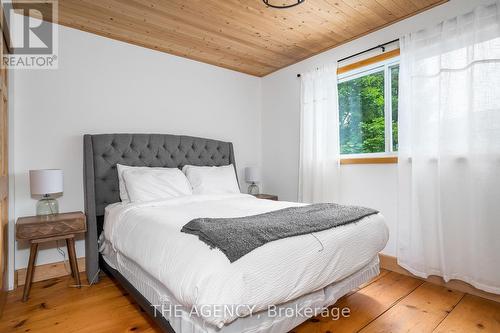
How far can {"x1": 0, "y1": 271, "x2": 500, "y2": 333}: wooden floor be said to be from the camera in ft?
5.85

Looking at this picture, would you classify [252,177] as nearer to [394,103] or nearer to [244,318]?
[394,103]

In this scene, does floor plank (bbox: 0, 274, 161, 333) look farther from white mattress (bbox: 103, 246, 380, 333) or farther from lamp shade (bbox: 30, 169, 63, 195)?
lamp shade (bbox: 30, 169, 63, 195)

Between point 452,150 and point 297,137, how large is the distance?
6.10 feet

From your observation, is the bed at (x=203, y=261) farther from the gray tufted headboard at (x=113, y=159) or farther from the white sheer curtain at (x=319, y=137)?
the white sheer curtain at (x=319, y=137)

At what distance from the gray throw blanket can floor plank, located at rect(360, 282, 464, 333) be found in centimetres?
70

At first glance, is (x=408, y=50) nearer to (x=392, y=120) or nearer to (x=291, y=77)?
(x=392, y=120)

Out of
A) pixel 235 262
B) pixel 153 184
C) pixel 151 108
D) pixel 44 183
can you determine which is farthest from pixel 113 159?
pixel 235 262

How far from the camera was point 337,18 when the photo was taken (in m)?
2.67

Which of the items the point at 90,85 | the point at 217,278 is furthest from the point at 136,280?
the point at 90,85

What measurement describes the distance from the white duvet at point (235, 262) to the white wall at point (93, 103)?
1063mm

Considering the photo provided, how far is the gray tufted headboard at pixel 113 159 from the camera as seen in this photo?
2.53 metres

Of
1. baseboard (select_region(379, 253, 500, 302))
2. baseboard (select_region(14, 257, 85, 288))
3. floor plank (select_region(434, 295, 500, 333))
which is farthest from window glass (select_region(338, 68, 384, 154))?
baseboard (select_region(14, 257, 85, 288))

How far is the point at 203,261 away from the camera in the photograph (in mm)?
1243

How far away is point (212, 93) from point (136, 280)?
2.68 m
